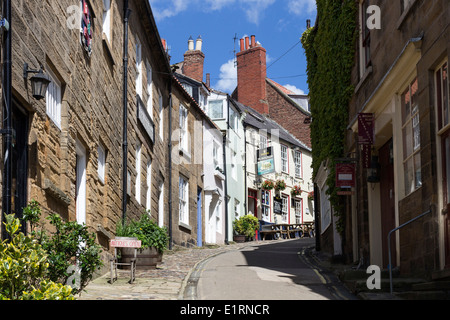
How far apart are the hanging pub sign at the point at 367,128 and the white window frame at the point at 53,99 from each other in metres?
5.97

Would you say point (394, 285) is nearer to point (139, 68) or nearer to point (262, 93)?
point (139, 68)

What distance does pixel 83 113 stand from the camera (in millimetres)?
12328

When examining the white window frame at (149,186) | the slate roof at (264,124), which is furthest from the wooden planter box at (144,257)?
the slate roof at (264,124)

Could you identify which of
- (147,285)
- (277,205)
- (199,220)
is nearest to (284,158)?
(277,205)

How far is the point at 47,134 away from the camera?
10.2m

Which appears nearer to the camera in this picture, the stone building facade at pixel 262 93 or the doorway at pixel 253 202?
the doorway at pixel 253 202

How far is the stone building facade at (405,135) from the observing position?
9586mm

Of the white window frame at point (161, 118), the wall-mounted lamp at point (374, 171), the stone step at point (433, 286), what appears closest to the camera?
the stone step at point (433, 286)

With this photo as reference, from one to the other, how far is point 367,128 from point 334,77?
4.01 metres

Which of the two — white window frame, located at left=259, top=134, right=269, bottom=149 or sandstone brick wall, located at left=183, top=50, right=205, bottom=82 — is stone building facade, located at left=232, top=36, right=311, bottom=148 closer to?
white window frame, located at left=259, top=134, right=269, bottom=149

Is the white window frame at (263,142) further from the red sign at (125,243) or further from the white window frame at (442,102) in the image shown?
the white window frame at (442,102)

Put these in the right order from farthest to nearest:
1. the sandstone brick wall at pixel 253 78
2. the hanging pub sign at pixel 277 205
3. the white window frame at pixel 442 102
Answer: the sandstone brick wall at pixel 253 78, the hanging pub sign at pixel 277 205, the white window frame at pixel 442 102
